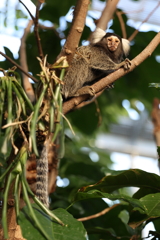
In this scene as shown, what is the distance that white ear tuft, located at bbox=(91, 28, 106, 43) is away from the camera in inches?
94.1

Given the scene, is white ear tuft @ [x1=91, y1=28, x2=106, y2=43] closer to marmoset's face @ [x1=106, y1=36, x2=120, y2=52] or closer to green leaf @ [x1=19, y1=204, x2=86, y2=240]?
marmoset's face @ [x1=106, y1=36, x2=120, y2=52]

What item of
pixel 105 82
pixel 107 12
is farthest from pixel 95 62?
pixel 105 82

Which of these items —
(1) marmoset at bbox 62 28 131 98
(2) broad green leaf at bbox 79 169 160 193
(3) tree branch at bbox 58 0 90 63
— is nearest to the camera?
(3) tree branch at bbox 58 0 90 63

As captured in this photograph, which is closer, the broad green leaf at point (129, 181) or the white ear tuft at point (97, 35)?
the broad green leaf at point (129, 181)

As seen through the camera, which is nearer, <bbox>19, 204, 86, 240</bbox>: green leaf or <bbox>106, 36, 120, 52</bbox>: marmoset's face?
<bbox>19, 204, 86, 240</bbox>: green leaf

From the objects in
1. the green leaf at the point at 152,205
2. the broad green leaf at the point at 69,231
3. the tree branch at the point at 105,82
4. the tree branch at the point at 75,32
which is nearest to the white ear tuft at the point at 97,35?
the tree branch at the point at 105,82

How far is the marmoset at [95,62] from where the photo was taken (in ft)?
7.71

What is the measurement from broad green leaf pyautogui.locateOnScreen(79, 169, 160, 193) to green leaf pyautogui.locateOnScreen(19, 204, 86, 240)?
317 mm

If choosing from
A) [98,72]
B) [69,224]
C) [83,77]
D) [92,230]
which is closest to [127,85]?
[98,72]

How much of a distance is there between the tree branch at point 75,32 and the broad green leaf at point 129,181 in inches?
20.9

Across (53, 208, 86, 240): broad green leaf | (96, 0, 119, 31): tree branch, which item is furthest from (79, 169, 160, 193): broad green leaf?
(96, 0, 119, 31): tree branch

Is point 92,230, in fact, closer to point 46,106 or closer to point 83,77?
point 46,106

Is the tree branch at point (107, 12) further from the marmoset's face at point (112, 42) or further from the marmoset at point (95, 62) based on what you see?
the marmoset's face at point (112, 42)

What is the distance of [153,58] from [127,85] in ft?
0.97
